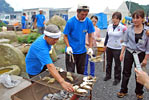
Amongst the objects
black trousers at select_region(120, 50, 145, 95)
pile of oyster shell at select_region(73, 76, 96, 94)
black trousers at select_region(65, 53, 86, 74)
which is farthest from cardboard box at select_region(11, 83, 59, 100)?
black trousers at select_region(120, 50, 145, 95)

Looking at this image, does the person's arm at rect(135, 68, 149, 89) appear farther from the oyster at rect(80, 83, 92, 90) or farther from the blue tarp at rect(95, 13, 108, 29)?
the blue tarp at rect(95, 13, 108, 29)

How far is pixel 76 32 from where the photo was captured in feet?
10.1

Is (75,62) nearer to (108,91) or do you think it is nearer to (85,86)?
(85,86)

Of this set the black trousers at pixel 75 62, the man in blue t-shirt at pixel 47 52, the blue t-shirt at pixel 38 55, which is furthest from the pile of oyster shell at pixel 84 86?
the black trousers at pixel 75 62

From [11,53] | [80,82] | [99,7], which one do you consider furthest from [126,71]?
[99,7]

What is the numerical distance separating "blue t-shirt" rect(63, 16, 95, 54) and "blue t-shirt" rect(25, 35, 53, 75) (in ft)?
3.17

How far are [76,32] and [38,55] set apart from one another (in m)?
1.27

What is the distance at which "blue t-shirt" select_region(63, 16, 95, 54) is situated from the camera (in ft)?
9.97

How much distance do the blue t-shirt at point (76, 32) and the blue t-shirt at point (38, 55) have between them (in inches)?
38.1

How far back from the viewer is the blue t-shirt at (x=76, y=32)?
304 cm

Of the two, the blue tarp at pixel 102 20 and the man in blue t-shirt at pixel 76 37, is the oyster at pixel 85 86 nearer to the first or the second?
the man in blue t-shirt at pixel 76 37

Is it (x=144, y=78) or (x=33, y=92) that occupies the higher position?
(x=144, y=78)

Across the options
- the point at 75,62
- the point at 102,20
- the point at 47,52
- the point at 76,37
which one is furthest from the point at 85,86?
the point at 102,20

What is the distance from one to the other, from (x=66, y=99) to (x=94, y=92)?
1497mm
